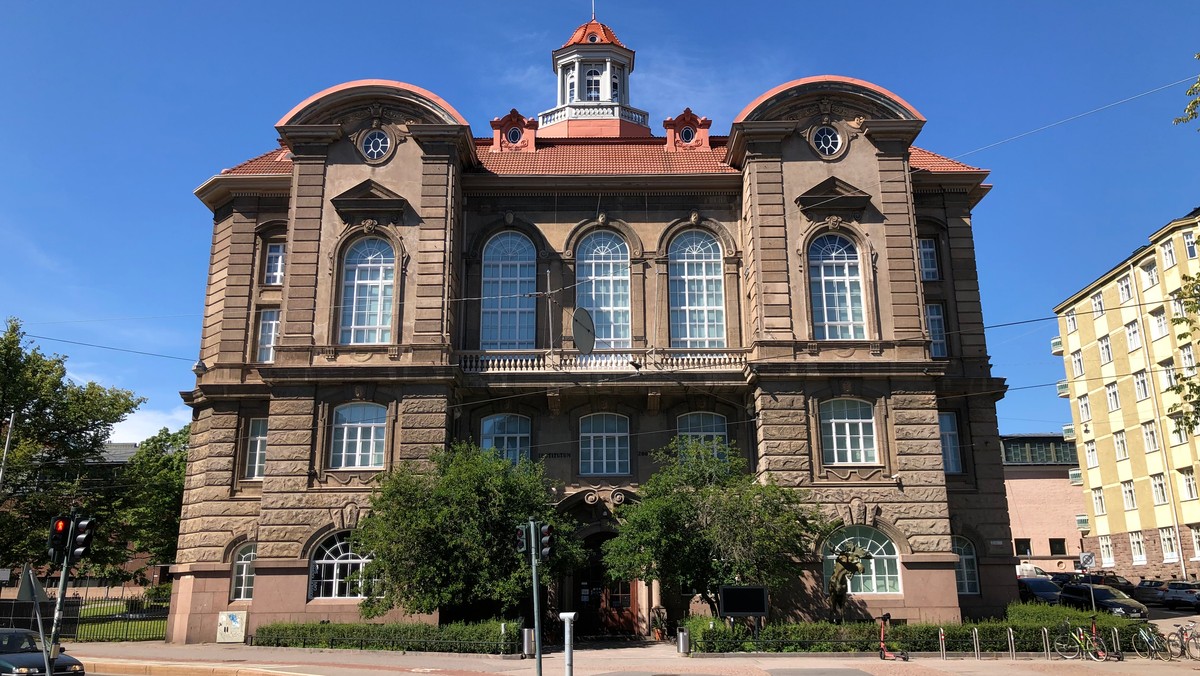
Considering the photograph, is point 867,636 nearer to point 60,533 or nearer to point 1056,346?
point 60,533

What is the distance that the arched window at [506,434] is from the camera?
104 feet

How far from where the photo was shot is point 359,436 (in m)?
30.0

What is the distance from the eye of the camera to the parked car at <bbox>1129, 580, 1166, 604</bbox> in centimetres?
4153

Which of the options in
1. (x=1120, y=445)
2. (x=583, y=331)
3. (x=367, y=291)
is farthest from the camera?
(x=1120, y=445)

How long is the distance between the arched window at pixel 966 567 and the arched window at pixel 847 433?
545 centimetres

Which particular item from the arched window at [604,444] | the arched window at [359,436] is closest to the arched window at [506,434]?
the arched window at [604,444]

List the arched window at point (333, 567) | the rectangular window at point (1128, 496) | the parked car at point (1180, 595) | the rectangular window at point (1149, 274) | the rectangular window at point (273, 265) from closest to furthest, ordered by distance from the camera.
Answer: the arched window at point (333, 567)
the rectangular window at point (273, 265)
the parked car at point (1180, 595)
the rectangular window at point (1149, 274)
the rectangular window at point (1128, 496)

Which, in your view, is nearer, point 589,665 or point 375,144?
point 589,665

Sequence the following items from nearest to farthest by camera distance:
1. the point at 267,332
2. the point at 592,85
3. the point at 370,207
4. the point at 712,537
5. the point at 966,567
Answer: the point at 712,537 < the point at 370,207 < the point at 966,567 < the point at 267,332 < the point at 592,85

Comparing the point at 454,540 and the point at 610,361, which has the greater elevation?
the point at 610,361

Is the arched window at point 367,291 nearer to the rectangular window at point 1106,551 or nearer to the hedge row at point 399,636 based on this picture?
the hedge row at point 399,636

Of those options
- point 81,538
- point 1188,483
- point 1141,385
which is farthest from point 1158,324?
point 81,538

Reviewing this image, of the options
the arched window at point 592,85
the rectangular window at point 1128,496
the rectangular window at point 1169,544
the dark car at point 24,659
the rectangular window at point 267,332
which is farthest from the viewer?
the rectangular window at point 1128,496

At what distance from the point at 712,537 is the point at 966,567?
11.8 m
